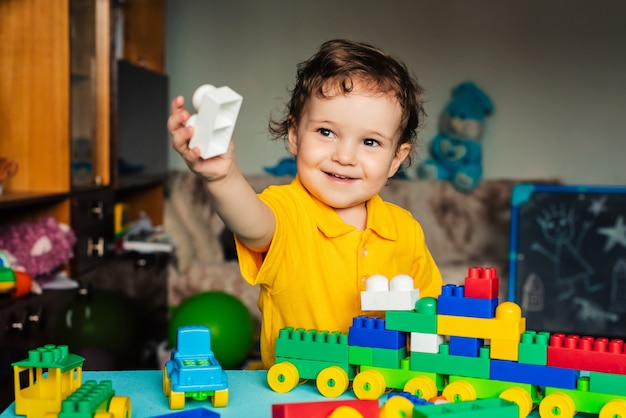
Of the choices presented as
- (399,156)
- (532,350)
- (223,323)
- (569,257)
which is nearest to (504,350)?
(532,350)

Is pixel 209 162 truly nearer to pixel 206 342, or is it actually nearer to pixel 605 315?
pixel 206 342

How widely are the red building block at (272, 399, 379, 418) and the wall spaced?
9.03 ft

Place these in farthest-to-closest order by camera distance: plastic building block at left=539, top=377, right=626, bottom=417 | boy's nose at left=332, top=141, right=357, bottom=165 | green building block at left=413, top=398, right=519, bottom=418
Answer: boy's nose at left=332, top=141, right=357, bottom=165, plastic building block at left=539, top=377, right=626, bottom=417, green building block at left=413, top=398, right=519, bottom=418

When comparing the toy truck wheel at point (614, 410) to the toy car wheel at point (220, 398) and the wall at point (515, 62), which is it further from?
the wall at point (515, 62)

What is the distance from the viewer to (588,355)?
0.77 metres

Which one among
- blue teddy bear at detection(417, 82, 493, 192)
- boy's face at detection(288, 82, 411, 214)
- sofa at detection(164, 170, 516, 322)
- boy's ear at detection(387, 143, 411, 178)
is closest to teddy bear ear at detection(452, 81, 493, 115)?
blue teddy bear at detection(417, 82, 493, 192)

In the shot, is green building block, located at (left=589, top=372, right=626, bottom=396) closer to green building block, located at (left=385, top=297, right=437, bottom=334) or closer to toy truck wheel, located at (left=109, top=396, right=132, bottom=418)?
green building block, located at (left=385, top=297, right=437, bottom=334)

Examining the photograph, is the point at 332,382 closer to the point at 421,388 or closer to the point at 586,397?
the point at 421,388

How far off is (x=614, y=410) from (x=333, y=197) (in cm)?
47

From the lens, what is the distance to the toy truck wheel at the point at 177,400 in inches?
30.7

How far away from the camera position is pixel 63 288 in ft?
6.66

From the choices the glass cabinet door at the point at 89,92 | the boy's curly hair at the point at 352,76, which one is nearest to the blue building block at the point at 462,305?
the boy's curly hair at the point at 352,76

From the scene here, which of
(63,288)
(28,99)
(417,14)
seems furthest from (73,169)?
(417,14)

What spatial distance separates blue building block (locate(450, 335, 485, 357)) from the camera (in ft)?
2.64
